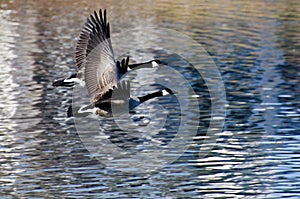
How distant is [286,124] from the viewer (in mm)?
18766

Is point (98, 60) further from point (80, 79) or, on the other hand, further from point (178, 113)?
point (178, 113)

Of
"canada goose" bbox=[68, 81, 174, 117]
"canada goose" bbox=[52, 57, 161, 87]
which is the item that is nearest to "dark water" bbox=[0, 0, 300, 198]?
"canada goose" bbox=[68, 81, 174, 117]

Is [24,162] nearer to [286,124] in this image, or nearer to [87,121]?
[87,121]

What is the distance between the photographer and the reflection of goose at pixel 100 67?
13641 mm

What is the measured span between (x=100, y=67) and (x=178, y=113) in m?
6.52

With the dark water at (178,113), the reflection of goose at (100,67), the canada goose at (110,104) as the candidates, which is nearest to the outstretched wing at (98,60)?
the reflection of goose at (100,67)

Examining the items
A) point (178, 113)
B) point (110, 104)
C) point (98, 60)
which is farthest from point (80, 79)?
point (178, 113)

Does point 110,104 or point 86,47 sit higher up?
point 86,47

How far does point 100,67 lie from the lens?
45.3ft

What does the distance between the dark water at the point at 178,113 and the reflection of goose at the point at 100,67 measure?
4.27 ft

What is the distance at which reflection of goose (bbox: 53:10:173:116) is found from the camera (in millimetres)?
13641

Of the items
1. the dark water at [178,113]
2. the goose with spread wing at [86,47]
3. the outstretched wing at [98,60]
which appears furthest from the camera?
the dark water at [178,113]

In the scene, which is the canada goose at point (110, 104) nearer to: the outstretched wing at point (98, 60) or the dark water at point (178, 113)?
the outstretched wing at point (98, 60)

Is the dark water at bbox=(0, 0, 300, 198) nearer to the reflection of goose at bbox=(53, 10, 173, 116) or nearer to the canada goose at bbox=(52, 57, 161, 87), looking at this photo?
the reflection of goose at bbox=(53, 10, 173, 116)
